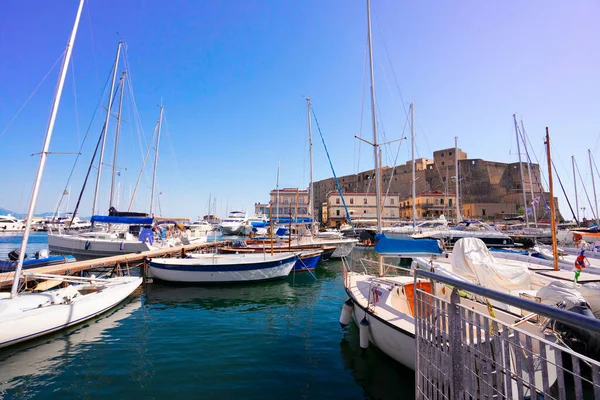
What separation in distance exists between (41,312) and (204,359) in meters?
4.62

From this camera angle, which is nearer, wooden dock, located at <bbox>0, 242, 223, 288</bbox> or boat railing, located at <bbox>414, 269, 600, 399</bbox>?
boat railing, located at <bbox>414, 269, 600, 399</bbox>

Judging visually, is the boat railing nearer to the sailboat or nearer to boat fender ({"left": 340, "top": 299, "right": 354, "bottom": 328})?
boat fender ({"left": 340, "top": 299, "right": 354, "bottom": 328})

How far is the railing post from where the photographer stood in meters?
2.73

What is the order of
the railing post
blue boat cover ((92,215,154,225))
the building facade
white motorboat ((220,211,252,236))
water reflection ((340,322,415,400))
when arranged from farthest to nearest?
the building facade < white motorboat ((220,211,252,236)) < blue boat cover ((92,215,154,225)) < water reflection ((340,322,415,400)) < the railing post

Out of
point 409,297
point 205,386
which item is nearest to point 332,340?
point 409,297

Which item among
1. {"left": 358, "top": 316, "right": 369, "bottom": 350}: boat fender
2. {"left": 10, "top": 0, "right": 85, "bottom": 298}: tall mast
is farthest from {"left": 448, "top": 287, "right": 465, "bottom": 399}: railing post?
{"left": 10, "top": 0, "right": 85, "bottom": 298}: tall mast

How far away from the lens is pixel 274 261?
50.1 feet

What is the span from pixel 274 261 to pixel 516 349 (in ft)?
44.5

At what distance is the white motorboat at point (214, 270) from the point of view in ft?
47.4

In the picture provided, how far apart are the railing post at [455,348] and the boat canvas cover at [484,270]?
6056 mm

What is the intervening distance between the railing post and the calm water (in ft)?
10.8

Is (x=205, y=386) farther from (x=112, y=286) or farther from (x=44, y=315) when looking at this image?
(x=112, y=286)

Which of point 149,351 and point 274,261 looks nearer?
point 149,351

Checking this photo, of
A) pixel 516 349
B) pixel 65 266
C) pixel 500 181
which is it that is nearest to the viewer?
pixel 516 349
